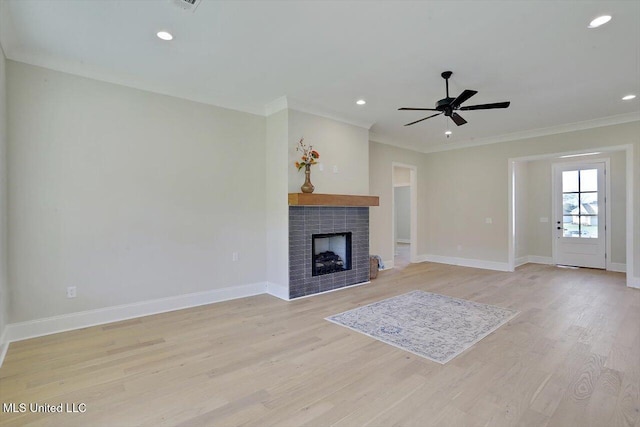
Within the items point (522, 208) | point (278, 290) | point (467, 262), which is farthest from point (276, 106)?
point (522, 208)

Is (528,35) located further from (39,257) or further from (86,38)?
(39,257)

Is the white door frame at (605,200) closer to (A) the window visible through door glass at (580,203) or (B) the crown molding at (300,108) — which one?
(A) the window visible through door glass at (580,203)

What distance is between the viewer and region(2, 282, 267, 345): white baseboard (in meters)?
2.98

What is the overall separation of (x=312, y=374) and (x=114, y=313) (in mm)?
2487

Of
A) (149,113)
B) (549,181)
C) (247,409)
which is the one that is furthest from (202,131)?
(549,181)

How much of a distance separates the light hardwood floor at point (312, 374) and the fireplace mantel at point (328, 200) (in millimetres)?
1451

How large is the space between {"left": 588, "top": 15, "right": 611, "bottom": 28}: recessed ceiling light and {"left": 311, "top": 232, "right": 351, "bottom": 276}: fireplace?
362 centimetres

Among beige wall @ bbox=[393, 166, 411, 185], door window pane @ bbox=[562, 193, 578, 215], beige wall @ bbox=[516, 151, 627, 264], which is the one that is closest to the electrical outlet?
beige wall @ bbox=[516, 151, 627, 264]

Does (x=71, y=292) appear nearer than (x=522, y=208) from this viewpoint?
Yes

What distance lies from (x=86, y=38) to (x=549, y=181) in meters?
8.56

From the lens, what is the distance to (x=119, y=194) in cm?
348

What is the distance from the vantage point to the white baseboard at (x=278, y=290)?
432 cm

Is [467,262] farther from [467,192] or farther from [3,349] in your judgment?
[3,349]

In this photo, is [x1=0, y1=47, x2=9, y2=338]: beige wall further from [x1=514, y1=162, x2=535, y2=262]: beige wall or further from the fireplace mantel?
[x1=514, y1=162, x2=535, y2=262]: beige wall
